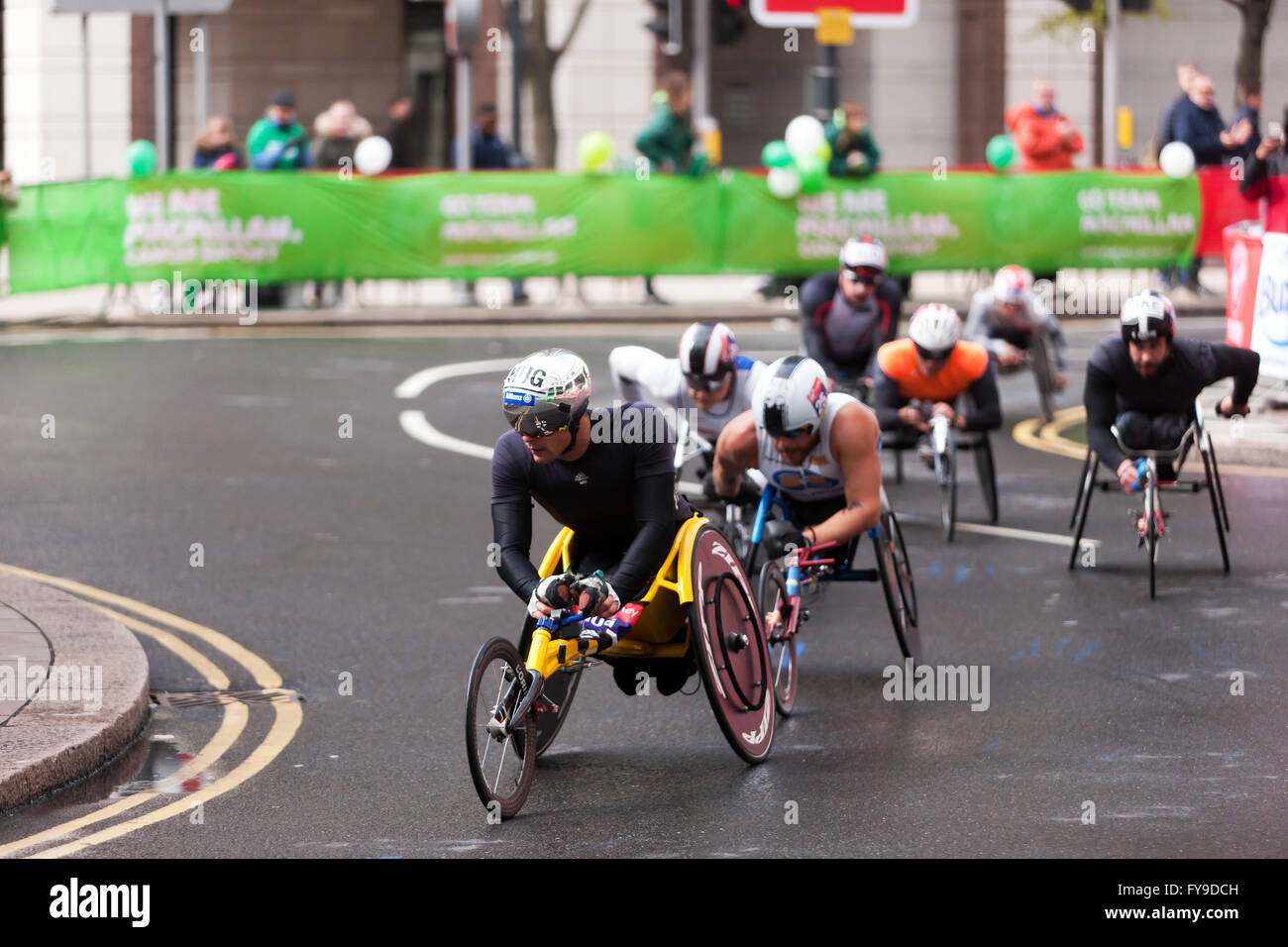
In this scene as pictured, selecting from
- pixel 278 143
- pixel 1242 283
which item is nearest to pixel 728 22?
pixel 278 143

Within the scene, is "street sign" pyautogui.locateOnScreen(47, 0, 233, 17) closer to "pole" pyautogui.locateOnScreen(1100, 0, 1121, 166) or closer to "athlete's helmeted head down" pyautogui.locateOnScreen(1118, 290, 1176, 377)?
"pole" pyautogui.locateOnScreen(1100, 0, 1121, 166)

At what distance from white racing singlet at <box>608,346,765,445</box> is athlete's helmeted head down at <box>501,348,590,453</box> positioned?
3.43 m

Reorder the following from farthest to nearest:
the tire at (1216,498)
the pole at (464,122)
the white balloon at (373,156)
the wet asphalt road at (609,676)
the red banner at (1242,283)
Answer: the pole at (464,122) → the white balloon at (373,156) → the red banner at (1242,283) → the tire at (1216,498) → the wet asphalt road at (609,676)

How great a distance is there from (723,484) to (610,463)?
209 cm

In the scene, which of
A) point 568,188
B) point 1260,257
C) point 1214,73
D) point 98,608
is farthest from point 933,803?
point 1214,73

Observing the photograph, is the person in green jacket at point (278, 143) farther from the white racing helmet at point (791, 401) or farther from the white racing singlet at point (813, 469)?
the white racing helmet at point (791, 401)

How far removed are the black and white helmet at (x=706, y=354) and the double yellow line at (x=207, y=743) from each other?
8.20 ft

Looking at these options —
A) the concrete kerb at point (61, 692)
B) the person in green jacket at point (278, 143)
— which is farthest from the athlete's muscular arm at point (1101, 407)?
the person in green jacket at point (278, 143)

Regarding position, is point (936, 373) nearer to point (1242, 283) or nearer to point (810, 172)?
point (1242, 283)

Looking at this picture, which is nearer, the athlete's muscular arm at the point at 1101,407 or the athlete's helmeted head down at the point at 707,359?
the athlete's helmeted head down at the point at 707,359

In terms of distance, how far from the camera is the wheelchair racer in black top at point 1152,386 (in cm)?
1152

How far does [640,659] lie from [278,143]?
16780 mm

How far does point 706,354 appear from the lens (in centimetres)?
1056

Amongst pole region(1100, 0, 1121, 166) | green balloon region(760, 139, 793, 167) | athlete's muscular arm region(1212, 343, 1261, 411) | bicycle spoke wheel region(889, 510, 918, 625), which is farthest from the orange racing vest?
pole region(1100, 0, 1121, 166)
